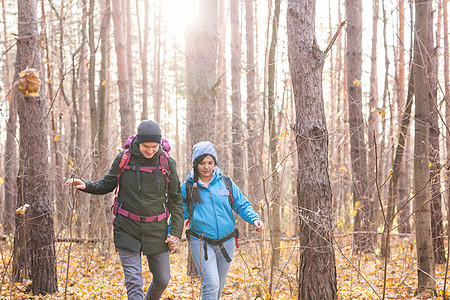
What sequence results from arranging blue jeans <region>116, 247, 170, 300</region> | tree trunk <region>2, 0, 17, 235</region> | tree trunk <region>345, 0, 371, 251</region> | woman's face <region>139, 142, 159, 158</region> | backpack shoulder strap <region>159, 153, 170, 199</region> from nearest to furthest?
1. blue jeans <region>116, 247, 170, 300</region>
2. woman's face <region>139, 142, 159, 158</region>
3. backpack shoulder strap <region>159, 153, 170, 199</region>
4. tree trunk <region>2, 0, 17, 235</region>
5. tree trunk <region>345, 0, 371, 251</region>

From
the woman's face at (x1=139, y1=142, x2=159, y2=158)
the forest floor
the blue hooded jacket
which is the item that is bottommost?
the forest floor

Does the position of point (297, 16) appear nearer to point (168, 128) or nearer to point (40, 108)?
point (40, 108)

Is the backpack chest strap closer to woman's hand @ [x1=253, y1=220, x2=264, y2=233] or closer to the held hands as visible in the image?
the held hands

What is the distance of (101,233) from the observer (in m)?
8.04

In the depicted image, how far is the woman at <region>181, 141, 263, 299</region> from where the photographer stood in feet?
13.7

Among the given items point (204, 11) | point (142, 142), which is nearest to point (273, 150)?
point (204, 11)

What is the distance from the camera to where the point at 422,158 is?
5113 millimetres

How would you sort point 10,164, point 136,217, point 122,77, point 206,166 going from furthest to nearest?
point 10,164 < point 122,77 < point 206,166 < point 136,217

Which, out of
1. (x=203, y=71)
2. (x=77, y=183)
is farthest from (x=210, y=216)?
(x=203, y=71)

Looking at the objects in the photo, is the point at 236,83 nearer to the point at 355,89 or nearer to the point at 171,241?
the point at 355,89

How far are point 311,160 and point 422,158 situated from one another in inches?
55.8

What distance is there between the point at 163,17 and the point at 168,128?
11711 millimetres

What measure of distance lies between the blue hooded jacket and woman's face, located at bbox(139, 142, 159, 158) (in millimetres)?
572

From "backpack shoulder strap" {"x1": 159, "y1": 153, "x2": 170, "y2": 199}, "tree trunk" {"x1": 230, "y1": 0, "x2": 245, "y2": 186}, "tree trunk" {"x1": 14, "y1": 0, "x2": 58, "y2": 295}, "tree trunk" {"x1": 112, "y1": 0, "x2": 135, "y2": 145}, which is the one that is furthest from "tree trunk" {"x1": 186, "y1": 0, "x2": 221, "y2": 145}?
"tree trunk" {"x1": 230, "y1": 0, "x2": 245, "y2": 186}
